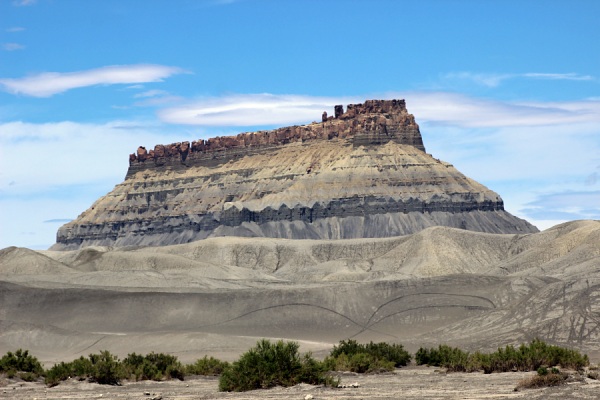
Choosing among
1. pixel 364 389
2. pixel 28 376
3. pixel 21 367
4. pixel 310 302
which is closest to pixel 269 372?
pixel 364 389

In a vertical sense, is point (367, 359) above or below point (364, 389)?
above

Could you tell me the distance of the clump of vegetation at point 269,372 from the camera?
114ft

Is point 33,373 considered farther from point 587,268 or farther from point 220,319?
point 587,268

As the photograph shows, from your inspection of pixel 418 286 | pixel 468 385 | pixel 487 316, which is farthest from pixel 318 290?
pixel 468 385

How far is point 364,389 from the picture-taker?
1342 inches

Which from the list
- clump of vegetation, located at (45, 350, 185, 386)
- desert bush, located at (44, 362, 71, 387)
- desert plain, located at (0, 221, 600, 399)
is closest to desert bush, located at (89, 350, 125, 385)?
clump of vegetation, located at (45, 350, 185, 386)

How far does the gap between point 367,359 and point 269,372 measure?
31.8 ft

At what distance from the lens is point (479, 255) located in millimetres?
138000

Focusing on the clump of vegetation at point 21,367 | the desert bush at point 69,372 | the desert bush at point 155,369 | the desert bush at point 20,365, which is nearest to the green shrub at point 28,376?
the clump of vegetation at point 21,367

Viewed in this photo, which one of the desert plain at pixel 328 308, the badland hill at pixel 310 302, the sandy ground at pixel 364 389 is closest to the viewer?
the sandy ground at pixel 364 389

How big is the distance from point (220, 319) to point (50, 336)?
13315 mm

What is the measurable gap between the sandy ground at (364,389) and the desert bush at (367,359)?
33.7 inches

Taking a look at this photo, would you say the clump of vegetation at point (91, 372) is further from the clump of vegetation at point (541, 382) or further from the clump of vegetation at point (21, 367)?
the clump of vegetation at point (541, 382)

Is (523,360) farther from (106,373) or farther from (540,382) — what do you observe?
(106,373)
